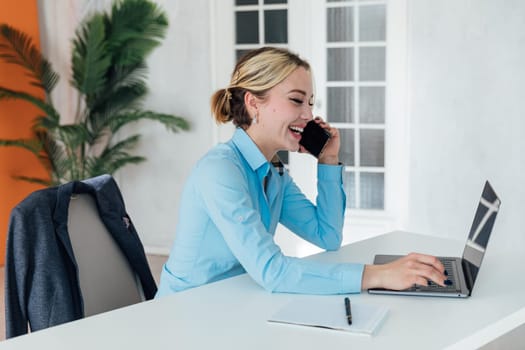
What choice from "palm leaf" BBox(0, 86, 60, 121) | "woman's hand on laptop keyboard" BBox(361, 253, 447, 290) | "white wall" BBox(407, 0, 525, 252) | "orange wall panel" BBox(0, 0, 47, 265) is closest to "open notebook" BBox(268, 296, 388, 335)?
"woman's hand on laptop keyboard" BBox(361, 253, 447, 290)

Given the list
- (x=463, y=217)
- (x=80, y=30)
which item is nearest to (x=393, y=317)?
(x=463, y=217)

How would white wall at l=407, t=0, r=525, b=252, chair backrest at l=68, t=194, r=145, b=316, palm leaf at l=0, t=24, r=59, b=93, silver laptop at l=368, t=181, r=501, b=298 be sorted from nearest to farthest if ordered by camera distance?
silver laptop at l=368, t=181, r=501, b=298
chair backrest at l=68, t=194, r=145, b=316
white wall at l=407, t=0, r=525, b=252
palm leaf at l=0, t=24, r=59, b=93

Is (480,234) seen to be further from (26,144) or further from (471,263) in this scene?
(26,144)

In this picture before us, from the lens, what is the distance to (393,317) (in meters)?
1.64

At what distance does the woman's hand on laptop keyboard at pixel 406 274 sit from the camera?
1.80 meters

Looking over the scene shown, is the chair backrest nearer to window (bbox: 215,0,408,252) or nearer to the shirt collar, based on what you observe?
the shirt collar

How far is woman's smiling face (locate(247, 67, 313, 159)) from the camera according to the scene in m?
2.15

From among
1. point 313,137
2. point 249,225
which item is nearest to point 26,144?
point 313,137

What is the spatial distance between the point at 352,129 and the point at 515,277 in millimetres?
2942

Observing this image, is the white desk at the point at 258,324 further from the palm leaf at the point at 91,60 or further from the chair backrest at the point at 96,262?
the palm leaf at the point at 91,60

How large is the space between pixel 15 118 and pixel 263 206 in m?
→ 3.52

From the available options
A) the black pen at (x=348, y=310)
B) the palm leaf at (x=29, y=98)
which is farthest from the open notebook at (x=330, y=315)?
the palm leaf at (x=29, y=98)

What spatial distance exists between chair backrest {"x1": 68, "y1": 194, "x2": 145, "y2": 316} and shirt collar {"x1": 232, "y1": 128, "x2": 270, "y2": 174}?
475mm

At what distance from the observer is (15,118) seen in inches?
206
